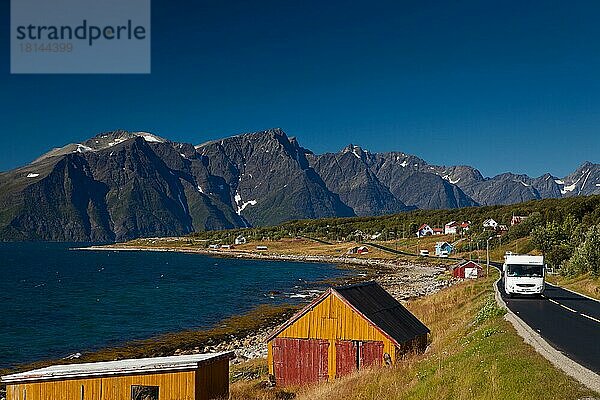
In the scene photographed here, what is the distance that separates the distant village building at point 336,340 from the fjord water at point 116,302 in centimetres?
2765

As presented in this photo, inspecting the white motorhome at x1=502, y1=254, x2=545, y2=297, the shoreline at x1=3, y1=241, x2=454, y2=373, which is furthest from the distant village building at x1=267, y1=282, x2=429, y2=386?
the shoreline at x1=3, y1=241, x2=454, y2=373

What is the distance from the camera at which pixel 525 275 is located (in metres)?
43.1

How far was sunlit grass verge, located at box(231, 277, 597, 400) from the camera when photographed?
16.8m

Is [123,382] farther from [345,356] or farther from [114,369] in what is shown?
[345,356]

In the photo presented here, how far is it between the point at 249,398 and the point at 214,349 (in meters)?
24.4

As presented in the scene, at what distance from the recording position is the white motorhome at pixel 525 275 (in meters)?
42.8

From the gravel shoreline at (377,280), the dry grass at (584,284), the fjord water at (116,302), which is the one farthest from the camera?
the fjord water at (116,302)

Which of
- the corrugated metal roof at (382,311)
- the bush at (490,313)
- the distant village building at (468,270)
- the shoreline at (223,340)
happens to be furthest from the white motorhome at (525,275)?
the distant village building at (468,270)

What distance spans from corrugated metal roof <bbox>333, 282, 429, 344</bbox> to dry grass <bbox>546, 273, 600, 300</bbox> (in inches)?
702

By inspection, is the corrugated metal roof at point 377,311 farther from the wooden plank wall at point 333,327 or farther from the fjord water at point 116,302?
the fjord water at point 116,302

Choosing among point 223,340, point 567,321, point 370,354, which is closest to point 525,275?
point 567,321

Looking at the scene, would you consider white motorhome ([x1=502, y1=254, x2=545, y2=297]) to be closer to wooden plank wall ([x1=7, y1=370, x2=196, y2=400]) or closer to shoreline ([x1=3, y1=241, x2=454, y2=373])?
shoreline ([x1=3, y1=241, x2=454, y2=373])

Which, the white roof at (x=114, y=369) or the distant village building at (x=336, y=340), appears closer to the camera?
the white roof at (x=114, y=369)

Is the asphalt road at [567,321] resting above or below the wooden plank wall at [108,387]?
above
